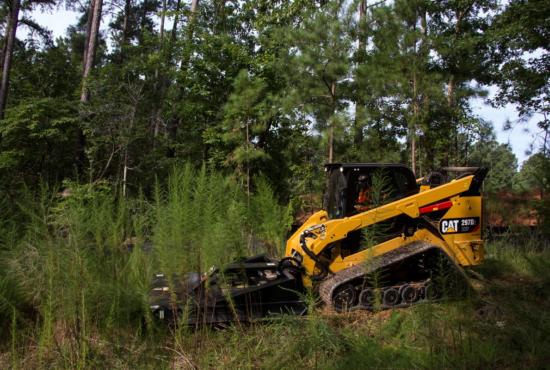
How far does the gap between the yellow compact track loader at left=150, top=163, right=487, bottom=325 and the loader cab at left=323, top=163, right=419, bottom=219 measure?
0.04 ft

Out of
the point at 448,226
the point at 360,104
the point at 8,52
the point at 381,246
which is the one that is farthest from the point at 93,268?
the point at 8,52

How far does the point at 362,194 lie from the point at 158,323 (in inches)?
122

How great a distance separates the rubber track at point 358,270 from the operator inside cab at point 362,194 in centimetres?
72

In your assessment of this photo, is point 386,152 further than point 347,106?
Yes

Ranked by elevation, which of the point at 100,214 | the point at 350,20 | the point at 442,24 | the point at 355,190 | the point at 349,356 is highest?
the point at 442,24

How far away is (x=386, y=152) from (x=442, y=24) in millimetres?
5082

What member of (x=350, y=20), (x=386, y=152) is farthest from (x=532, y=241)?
(x=350, y=20)

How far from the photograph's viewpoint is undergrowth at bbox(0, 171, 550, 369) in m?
3.39

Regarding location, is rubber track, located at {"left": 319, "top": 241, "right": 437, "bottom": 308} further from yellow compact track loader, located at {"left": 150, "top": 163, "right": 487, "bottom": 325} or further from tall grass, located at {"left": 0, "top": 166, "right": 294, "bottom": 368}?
tall grass, located at {"left": 0, "top": 166, "right": 294, "bottom": 368}

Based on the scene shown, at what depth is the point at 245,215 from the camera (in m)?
5.32

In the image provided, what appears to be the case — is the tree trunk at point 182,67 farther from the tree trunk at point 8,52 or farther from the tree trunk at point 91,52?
the tree trunk at point 8,52

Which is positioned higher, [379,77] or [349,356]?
[379,77]

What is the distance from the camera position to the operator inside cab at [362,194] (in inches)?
236

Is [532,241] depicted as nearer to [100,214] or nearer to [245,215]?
[245,215]
